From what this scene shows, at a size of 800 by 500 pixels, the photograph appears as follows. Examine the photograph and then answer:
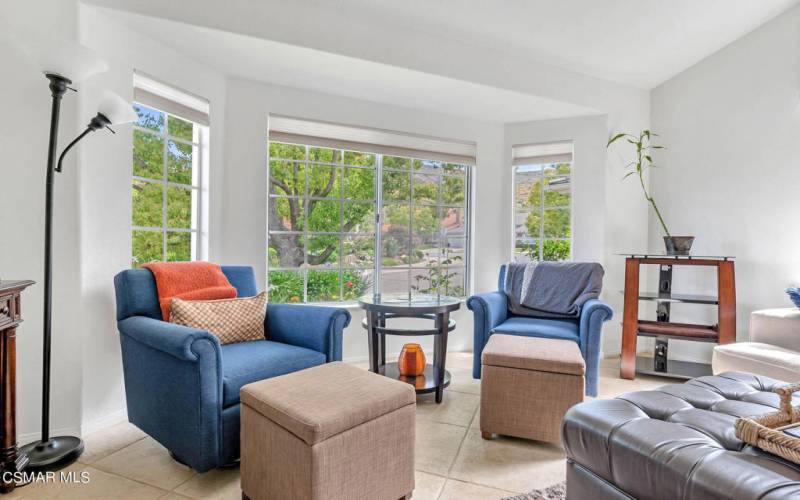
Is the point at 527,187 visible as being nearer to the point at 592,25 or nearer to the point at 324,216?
the point at 592,25

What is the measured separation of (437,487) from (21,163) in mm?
2385

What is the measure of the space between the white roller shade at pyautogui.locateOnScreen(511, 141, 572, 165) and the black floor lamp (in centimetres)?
305

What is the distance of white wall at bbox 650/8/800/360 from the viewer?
3.08 m

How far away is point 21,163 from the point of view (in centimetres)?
204

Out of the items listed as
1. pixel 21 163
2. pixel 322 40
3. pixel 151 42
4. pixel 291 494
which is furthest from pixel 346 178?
pixel 291 494

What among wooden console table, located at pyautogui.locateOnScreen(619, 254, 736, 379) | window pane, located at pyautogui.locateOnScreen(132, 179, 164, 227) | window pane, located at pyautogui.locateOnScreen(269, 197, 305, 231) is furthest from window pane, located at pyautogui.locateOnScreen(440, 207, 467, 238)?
window pane, located at pyautogui.locateOnScreen(132, 179, 164, 227)

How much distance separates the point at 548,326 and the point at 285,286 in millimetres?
1937

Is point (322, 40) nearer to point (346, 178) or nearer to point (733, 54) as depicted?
point (346, 178)

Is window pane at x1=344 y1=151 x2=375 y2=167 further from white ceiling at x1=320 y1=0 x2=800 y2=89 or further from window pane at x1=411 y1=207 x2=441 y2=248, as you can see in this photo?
white ceiling at x1=320 y1=0 x2=800 y2=89

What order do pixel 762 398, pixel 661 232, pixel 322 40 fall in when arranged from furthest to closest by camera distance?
1. pixel 661 232
2. pixel 322 40
3. pixel 762 398

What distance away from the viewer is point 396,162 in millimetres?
3686

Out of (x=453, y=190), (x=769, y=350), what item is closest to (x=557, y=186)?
(x=453, y=190)

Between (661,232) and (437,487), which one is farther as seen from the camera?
(661,232)

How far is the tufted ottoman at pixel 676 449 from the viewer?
1.04 m
